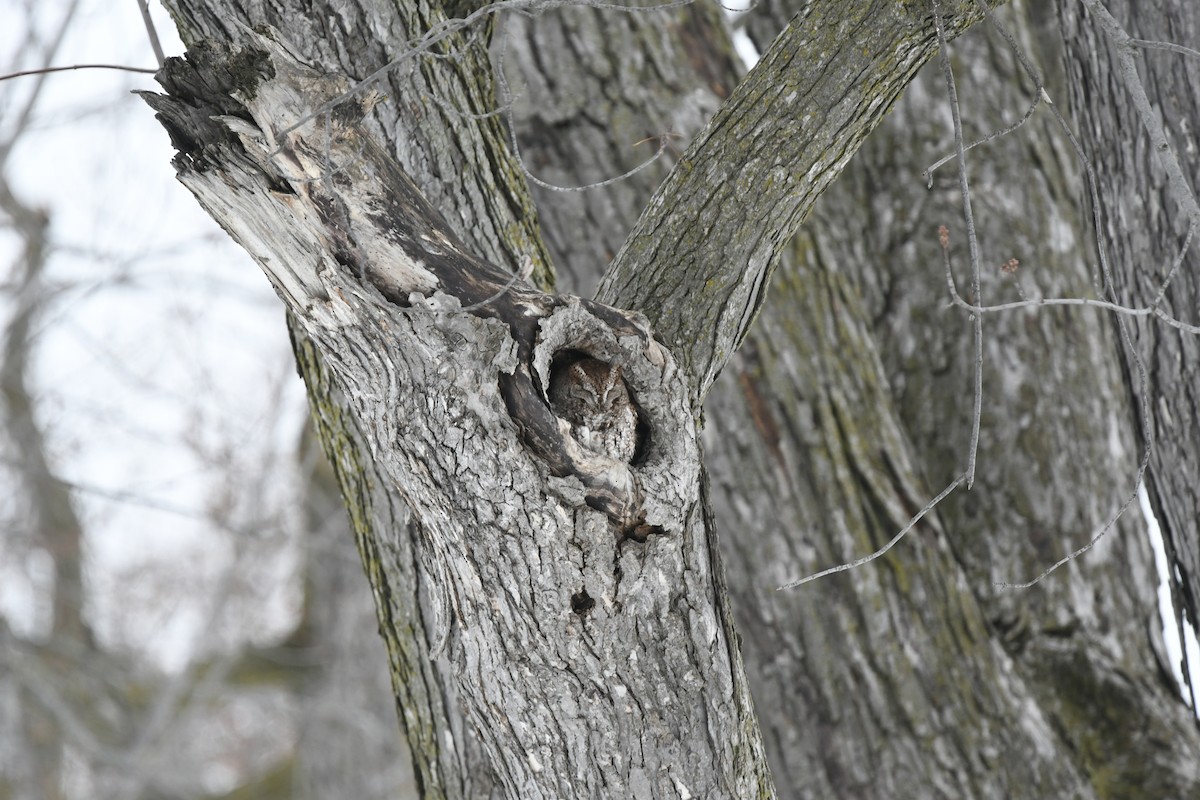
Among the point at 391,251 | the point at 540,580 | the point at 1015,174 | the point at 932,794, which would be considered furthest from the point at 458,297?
the point at 1015,174

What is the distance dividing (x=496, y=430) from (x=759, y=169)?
569 mm

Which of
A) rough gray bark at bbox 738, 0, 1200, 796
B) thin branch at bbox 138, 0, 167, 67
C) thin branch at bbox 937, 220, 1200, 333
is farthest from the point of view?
rough gray bark at bbox 738, 0, 1200, 796

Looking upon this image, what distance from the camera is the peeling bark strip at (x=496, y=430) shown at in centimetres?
118

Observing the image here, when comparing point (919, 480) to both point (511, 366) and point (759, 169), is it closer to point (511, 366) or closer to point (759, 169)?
point (759, 169)

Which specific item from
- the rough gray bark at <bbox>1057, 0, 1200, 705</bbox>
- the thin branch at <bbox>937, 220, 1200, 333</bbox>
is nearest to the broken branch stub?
the thin branch at <bbox>937, 220, 1200, 333</bbox>

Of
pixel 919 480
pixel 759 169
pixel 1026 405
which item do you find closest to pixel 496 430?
pixel 759 169

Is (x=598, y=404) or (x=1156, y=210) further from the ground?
(x=1156, y=210)

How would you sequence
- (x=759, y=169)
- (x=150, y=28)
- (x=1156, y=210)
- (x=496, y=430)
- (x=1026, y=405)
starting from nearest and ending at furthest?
(x=496, y=430) < (x=759, y=169) < (x=150, y=28) < (x=1156, y=210) < (x=1026, y=405)

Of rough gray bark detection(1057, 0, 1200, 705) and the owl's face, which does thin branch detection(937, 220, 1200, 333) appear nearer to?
rough gray bark detection(1057, 0, 1200, 705)

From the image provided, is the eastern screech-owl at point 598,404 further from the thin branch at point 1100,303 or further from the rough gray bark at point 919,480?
the rough gray bark at point 919,480

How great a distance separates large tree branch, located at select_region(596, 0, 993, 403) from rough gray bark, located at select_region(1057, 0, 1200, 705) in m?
0.55

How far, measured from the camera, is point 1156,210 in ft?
5.73

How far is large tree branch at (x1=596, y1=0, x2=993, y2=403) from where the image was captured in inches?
53.9

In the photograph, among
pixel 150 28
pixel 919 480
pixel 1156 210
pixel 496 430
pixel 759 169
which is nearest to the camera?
pixel 496 430
